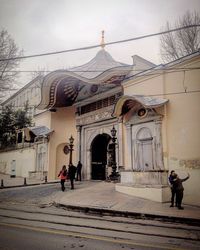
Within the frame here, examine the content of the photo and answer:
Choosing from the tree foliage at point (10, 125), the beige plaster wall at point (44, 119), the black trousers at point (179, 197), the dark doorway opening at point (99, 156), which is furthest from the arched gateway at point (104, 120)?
the tree foliage at point (10, 125)

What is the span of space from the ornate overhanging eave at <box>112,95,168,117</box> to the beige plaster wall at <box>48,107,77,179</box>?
769 centimetres

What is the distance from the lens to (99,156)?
20.7 metres

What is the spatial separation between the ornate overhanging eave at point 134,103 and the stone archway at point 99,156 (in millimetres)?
5221

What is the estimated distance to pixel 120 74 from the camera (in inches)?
629

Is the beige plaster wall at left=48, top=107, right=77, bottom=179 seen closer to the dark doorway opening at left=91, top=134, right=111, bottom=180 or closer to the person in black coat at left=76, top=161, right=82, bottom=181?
the dark doorway opening at left=91, top=134, right=111, bottom=180

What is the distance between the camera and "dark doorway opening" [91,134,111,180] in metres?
20.2

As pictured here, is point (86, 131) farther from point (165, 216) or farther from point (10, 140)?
point (10, 140)

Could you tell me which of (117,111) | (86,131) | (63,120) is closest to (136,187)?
(117,111)

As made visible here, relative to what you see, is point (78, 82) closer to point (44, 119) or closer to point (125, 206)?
point (44, 119)

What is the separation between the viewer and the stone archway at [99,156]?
20156 mm

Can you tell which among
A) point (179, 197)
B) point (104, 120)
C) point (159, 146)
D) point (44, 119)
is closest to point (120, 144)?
point (104, 120)

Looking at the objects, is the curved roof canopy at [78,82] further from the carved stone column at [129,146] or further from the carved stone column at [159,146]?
the carved stone column at [159,146]

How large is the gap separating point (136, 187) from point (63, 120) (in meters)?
11.8

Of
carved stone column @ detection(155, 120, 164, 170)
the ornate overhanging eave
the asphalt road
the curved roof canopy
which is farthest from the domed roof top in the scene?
the asphalt road
